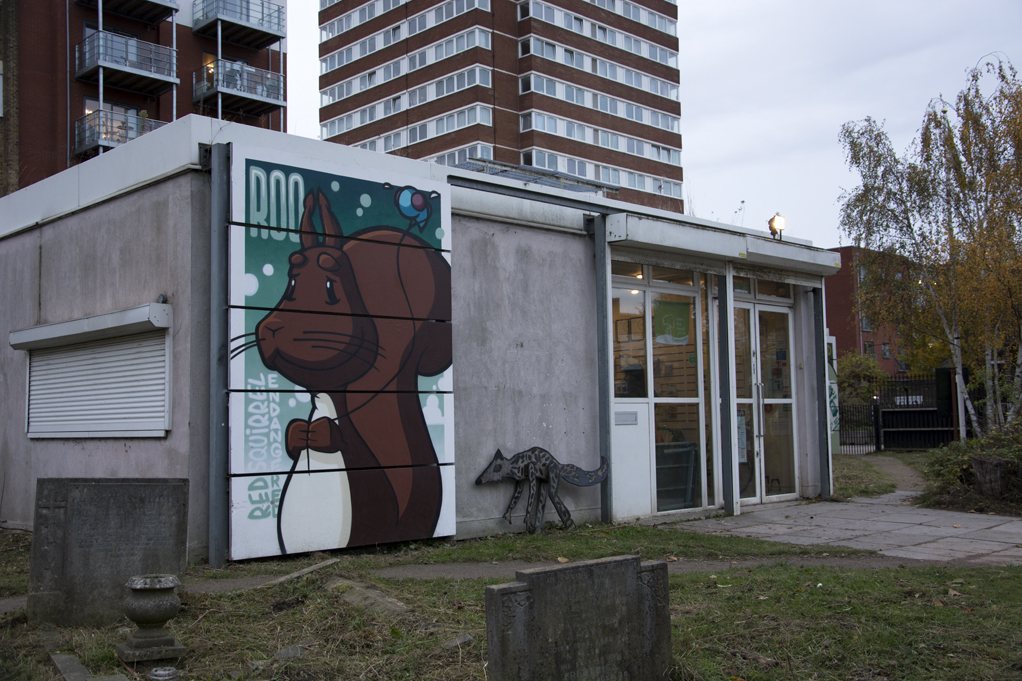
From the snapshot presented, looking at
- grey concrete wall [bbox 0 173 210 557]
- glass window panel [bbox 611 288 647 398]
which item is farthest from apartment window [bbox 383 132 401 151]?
glass window panel [bbox 611 288 647 398]

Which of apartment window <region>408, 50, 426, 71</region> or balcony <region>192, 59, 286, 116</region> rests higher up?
apartment window <region>408, 50, 426, 71</region>

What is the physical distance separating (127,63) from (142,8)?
10.8 ft

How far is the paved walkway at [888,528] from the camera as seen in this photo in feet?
27.6

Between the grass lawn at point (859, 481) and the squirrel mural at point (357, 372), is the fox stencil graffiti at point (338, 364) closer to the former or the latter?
the squirrel mural at point (357, 372)

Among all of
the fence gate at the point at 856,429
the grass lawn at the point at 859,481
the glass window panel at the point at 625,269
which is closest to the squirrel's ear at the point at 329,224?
the glass window panel at the point at 625,269

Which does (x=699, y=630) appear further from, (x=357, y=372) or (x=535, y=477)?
(x=535, y=477)

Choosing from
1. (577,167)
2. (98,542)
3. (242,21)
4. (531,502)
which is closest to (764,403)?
(531,502)

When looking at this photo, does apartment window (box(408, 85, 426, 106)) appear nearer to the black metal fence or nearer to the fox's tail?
the black metal fence

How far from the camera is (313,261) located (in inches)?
323

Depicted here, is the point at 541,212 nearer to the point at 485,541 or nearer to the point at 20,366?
the point at 485,541

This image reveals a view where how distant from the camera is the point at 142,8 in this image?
37.2m

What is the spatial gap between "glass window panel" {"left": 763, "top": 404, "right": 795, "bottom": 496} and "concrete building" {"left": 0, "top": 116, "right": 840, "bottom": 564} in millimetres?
389

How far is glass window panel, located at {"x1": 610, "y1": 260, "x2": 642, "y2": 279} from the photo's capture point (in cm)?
1108

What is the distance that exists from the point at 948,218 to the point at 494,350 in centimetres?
1262
